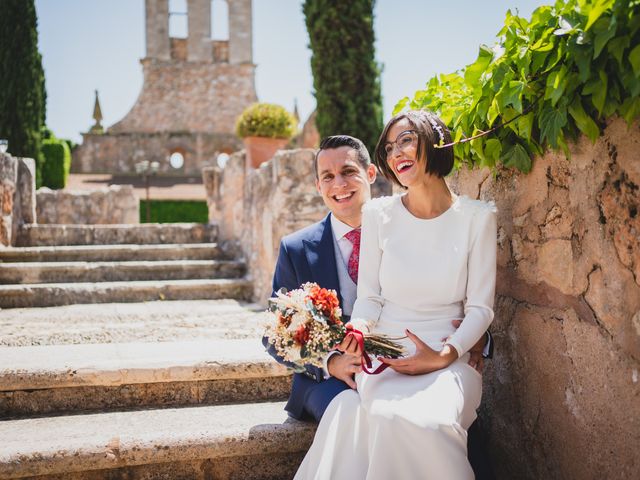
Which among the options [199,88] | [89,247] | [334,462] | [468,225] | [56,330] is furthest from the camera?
[199,88]

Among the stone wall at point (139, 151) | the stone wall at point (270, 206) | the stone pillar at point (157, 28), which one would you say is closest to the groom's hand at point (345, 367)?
the stone wall at point (270, 206)

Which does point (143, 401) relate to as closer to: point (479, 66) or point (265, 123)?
point (479, 66)

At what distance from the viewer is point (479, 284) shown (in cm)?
177

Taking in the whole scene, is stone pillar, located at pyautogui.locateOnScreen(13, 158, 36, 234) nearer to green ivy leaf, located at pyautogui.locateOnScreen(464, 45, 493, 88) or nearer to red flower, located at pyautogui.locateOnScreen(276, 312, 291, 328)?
red flower, located at pyautogui.locateOnScreen(276, 312, 291, 328)

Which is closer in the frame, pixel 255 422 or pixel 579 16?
pixel 579 16

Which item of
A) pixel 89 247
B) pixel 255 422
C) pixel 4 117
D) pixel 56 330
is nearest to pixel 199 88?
pixel 4 117

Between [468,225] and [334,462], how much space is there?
0.83 metres

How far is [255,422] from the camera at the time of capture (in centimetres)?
235

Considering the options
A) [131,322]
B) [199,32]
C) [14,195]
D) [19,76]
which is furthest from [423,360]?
[199,32]

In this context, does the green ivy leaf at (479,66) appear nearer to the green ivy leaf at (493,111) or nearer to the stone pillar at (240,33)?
the green ivy leaf at (493,111)

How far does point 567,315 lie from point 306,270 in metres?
0.97

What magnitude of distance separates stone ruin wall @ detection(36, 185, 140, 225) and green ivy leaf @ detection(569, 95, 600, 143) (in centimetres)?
842

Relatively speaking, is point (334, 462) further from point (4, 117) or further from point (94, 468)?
point (4, 117)

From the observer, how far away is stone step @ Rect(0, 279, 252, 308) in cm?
501
